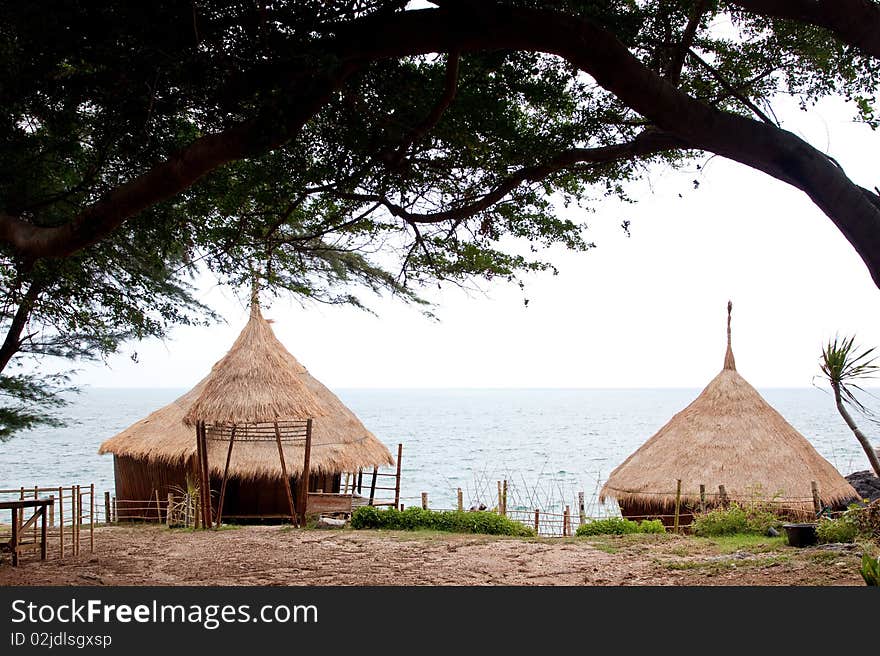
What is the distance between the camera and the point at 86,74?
5809mm

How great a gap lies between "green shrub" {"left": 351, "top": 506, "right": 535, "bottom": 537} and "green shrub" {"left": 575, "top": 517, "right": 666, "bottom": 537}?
804 millimetres

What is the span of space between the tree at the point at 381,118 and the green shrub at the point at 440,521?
3864mm

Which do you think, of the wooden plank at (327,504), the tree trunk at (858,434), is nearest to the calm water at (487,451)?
the wooden plank at (327,504)

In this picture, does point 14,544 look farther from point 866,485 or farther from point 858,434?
point 866,485

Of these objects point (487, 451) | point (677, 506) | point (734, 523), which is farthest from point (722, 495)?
point (487, 451)

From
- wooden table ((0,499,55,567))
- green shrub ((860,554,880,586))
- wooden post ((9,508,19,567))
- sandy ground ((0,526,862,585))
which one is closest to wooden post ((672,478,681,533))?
sandy ground ((0,526,862,585))

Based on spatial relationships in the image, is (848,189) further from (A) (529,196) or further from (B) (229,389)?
(B) (229,389)

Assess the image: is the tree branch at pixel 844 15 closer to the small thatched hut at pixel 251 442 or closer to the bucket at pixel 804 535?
the bucket at pixel 804 535

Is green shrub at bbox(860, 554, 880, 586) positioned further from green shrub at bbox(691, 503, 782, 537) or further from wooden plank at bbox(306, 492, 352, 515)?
wooden plank at bbox(306, 492, 352, 515)

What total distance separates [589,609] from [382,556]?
4111 millimetres

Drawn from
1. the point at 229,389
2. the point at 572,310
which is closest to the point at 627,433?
the point at 572,310

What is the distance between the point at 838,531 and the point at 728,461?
232 inches

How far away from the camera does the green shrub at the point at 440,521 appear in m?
11.0

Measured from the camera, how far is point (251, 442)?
15062 mm
